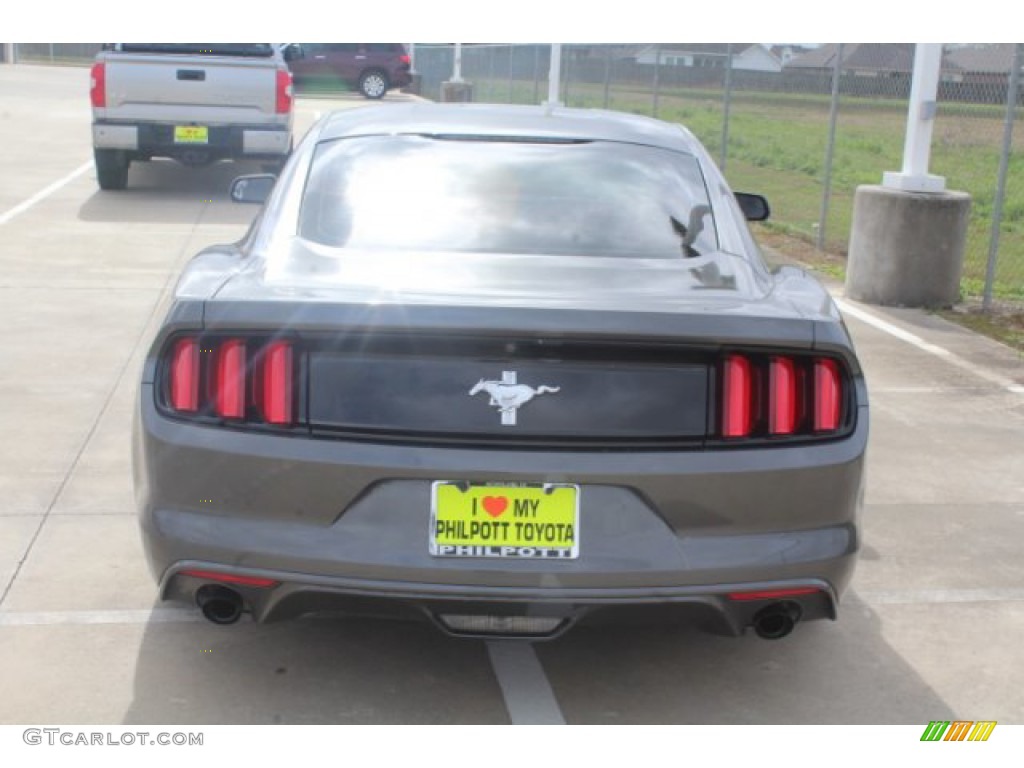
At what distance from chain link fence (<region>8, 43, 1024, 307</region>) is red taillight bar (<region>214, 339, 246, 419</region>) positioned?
24.0 ft

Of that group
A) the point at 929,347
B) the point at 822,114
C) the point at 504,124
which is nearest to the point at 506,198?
the point at 504,124

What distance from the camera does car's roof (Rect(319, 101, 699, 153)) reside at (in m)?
4.80

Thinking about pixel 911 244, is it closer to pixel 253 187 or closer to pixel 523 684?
pixel 253 187

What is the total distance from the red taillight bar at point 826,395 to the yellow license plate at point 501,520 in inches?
26.1

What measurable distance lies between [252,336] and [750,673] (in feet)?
5.73

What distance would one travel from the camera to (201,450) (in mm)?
3588

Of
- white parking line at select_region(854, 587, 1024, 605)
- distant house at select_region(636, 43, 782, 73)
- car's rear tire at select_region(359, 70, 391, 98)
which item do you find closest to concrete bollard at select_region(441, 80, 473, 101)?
car's rear tire at select_region(359, 70, 391, 98)

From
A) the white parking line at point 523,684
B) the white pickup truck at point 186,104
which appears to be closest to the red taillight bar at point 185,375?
the white parking line at point 523,684

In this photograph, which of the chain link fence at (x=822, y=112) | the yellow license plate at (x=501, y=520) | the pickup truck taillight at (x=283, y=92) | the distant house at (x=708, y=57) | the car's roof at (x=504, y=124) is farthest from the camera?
the distant house at (x=708, y=57)

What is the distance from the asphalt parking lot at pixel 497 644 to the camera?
157 inches

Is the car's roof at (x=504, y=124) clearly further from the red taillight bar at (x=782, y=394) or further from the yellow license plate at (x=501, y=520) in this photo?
the yellow license plate at (x=501, y=520)
